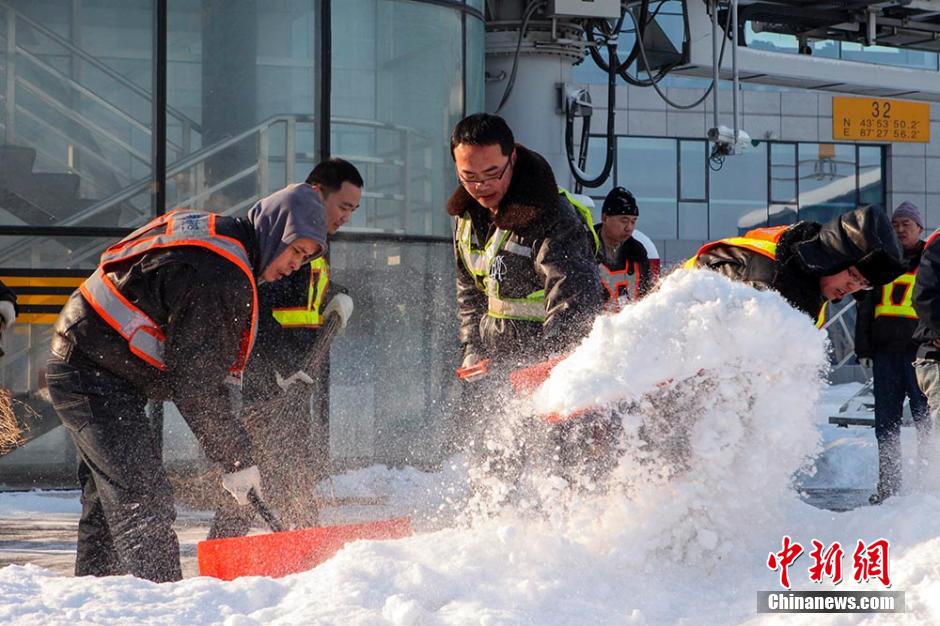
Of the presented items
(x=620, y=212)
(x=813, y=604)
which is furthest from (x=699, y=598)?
(x=620, y=212)

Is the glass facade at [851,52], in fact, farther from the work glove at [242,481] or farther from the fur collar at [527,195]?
the work glove at [242,481]

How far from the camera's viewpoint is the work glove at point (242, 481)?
3.86 meters

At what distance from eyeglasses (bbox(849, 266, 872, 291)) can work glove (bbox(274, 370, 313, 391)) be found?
8.34 ft

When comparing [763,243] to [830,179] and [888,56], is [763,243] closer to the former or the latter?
[888,56]

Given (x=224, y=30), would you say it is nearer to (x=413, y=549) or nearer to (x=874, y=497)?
(x=874, y=497)

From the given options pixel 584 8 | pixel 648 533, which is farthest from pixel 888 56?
pixel 648 533

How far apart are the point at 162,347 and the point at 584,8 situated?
5.71m

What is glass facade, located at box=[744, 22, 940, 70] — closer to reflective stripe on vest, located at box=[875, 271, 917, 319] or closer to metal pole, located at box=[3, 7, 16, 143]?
reflective stripe on vest, located at box=[875, 271, 917, 319]

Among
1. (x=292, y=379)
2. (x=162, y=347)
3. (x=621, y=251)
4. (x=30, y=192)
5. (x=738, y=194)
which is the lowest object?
(x=292, y=379)

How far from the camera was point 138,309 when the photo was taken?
3.77 metres

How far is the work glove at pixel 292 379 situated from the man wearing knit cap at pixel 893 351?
3380 millimetres

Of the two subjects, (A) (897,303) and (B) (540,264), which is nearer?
(B) (540,264)

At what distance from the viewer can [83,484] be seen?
4.08 m

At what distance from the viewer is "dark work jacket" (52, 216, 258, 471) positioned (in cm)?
368
